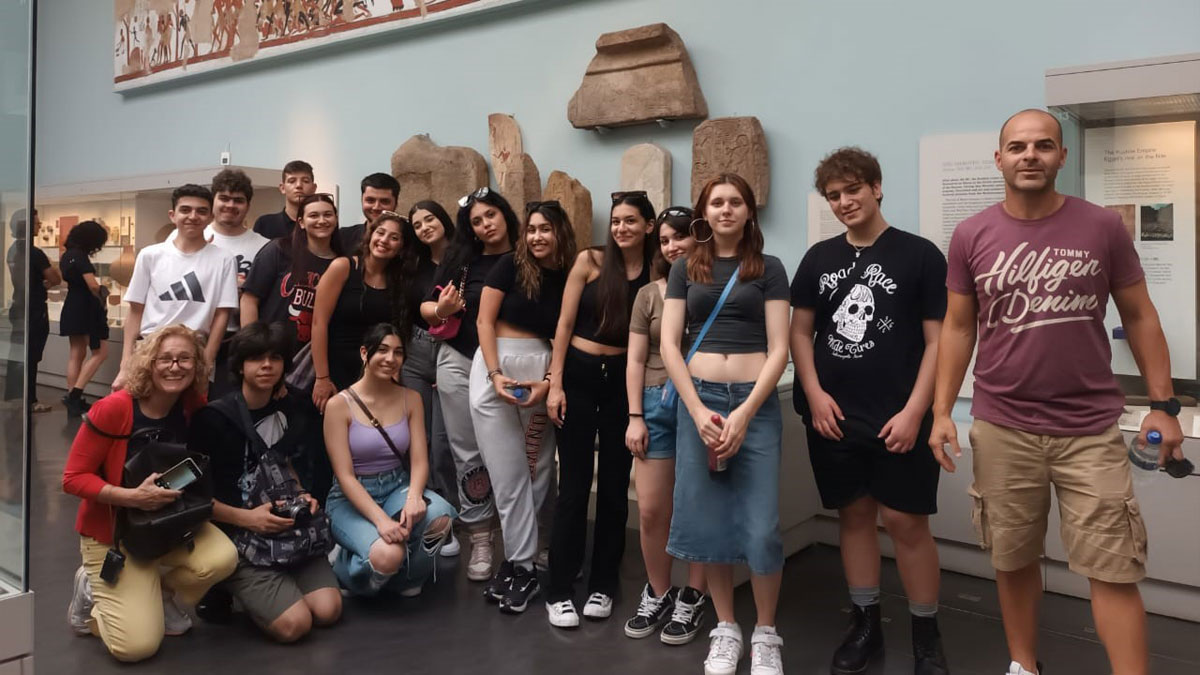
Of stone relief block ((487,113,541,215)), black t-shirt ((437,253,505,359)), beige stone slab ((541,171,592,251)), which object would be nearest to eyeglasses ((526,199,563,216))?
black t-shirt ((437,253,505,359))

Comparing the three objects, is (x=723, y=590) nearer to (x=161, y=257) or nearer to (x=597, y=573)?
(x=597, y=573)

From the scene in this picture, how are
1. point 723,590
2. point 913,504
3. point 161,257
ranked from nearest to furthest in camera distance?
point 913,504 < point 723,590 < point 161,257

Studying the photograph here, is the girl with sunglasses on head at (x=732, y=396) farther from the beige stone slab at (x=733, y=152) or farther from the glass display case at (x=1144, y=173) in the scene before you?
the beige stone slab at (x=733, y=152)

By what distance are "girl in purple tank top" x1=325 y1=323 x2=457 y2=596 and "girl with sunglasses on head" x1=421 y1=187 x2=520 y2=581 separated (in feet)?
0.78

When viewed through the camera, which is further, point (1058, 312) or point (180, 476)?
point (180, 476)

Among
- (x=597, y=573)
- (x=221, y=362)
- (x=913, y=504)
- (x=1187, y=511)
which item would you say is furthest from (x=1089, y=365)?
(x=221, y=362)

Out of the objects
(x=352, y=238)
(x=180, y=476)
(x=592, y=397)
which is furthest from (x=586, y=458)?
(x=352, y=238)

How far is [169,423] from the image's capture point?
3461mm

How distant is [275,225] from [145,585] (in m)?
2.65

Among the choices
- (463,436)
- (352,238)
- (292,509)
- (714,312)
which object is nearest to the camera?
(714,312)

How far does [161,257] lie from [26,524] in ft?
8.54

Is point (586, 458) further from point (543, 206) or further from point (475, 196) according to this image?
point (475, 196)

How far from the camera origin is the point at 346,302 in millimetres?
4195

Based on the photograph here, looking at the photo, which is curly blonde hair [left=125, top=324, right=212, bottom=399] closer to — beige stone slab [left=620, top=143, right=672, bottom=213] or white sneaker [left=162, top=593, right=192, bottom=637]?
white sneaker [left=162, top=593, right=192, bottom=637]
